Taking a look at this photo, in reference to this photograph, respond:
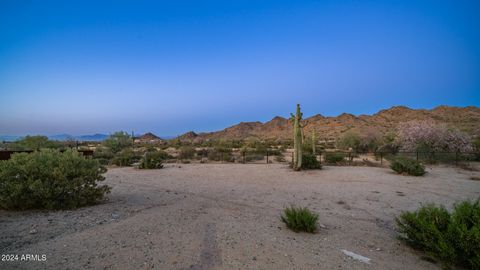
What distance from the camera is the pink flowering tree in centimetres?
2062

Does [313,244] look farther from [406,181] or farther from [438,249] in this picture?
[406,181]

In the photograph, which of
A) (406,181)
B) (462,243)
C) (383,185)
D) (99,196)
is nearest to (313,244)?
(462,243)

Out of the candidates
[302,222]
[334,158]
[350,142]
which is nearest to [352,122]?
[350,142]

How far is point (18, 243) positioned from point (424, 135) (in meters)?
25.7

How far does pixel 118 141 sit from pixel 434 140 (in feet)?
117

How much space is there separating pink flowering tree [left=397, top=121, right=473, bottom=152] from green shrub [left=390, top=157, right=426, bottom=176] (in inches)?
330

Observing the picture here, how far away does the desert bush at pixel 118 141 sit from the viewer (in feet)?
113

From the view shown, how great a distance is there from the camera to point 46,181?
688 cm

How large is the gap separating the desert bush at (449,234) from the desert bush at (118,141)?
1367 inches

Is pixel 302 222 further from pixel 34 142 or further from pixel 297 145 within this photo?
pixel 34 142

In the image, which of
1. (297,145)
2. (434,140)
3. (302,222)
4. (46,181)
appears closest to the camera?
(302,222)

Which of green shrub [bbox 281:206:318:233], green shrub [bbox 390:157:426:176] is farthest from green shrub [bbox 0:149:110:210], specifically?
green shrub [bbox 390:157:426:176]

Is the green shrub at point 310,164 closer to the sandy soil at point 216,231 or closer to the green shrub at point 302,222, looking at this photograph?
the sandy soil at point 216,231

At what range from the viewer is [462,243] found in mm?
4109
